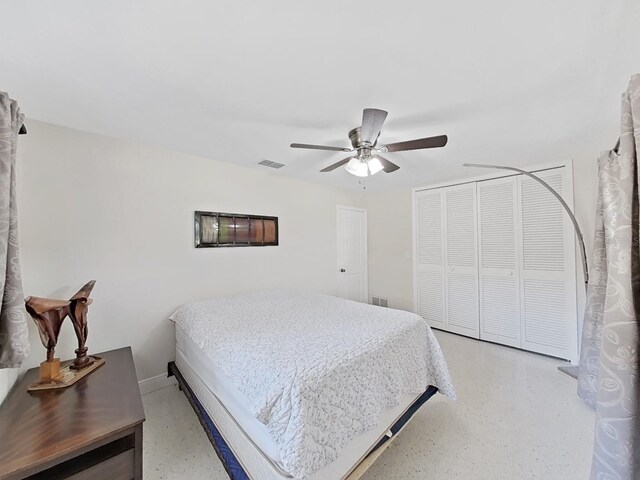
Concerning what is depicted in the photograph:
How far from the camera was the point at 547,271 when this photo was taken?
119 inches

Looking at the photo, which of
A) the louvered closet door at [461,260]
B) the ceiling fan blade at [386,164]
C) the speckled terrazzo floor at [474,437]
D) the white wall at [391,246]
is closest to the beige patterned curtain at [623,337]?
the speckled terrazzo floor at [474,437]

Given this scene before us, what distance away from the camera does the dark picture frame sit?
2776mm

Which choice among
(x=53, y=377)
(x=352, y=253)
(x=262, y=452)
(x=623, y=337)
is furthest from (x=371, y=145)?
(x=352, y=253)

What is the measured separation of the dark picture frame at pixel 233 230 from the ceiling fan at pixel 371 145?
1.39 m

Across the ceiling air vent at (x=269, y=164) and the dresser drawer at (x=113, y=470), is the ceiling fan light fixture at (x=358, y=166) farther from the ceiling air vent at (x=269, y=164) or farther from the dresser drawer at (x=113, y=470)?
the dresser drawer at (x=113, y=470)

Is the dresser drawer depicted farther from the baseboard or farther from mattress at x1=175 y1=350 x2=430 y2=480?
the baseboard

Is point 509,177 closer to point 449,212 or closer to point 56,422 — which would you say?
point 449,212

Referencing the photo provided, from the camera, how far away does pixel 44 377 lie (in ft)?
5.21

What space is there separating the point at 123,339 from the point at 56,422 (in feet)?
3.60

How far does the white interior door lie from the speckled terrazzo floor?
211 cm

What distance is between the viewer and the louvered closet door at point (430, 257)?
391 cm

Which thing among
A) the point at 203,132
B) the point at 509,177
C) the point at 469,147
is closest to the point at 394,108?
the point at 469,147

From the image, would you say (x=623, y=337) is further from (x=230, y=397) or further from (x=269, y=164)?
(x=269, y=164)

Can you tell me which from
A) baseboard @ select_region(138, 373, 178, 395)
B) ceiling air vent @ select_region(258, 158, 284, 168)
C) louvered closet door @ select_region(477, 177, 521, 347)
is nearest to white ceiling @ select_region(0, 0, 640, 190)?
ceiling air vent @ select_region(258, 158, 284, 168)
